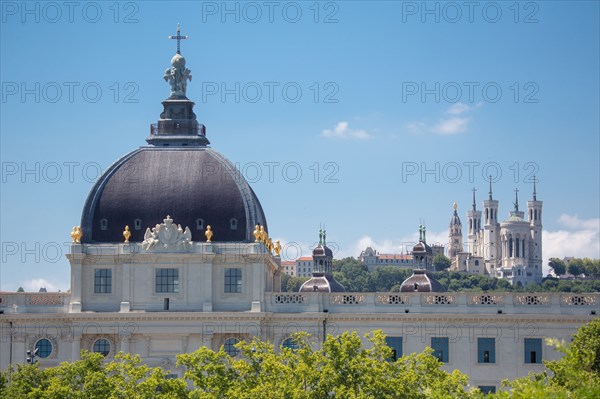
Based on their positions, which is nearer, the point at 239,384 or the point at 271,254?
Answer: the point at 239,384

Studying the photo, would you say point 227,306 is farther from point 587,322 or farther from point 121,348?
point 587,322

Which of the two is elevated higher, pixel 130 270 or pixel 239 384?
pixel 130 270

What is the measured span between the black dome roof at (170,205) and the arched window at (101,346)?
22.8 feet

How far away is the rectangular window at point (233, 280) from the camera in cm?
Result: 11638

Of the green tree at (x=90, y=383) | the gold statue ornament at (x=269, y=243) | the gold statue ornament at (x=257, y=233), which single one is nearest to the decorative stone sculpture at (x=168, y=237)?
the gold statue ornament at (x=257, y=233)

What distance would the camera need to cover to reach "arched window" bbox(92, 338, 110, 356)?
115 m

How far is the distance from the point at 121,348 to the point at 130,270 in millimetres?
5389

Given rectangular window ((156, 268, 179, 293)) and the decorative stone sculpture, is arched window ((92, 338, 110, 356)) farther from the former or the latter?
the decorative stone sculpture

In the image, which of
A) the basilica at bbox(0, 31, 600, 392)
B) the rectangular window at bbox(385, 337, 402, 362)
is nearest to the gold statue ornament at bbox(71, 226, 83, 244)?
the basilica at bbox(0, 31, 600, 392)

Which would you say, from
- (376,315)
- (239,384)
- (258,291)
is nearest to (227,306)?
(258,291)

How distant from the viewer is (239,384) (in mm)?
98500

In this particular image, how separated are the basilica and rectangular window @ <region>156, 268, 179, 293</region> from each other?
0.07 m

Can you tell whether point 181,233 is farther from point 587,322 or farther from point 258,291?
point 587,322

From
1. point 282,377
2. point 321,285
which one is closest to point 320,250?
point 321,285
